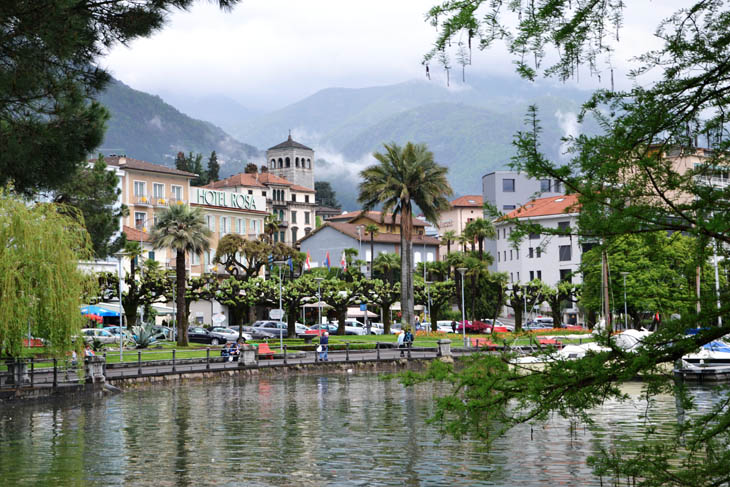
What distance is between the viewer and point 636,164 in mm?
8320

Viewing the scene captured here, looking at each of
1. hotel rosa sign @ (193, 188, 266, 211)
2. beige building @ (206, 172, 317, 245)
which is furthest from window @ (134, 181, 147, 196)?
beige building @ (206, 172, 317, 245)

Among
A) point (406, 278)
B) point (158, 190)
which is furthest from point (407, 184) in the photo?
point (158, 190)

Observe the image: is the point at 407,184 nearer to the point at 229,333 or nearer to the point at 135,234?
the point at 229,333

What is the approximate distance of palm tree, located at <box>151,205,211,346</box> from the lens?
60125 millimetres

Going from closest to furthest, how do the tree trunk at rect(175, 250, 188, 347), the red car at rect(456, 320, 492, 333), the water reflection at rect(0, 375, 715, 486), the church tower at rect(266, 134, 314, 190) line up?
the water reflection at rect(0, 375, 715, 486) → the tree trunk at rect(175, 250, 188, 347) → the red car at rect(456, 320, 492, 333) → the church tower at rect(266, 134, 314, 190)

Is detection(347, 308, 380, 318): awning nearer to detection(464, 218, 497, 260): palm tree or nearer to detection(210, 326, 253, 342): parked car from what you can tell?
detection(464, 218, 497, 260): palm tree

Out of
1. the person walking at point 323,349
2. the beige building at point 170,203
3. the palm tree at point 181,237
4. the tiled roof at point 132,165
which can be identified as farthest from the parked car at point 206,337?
the tiled roof at point 132,165

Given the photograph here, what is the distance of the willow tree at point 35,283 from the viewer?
103ft

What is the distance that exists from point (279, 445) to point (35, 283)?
14.2 meters

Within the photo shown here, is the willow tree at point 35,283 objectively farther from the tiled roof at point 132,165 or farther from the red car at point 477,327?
the tiled roof at point 132,165

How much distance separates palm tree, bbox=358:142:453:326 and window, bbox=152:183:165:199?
42280 mm

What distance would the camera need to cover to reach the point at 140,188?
104 metres

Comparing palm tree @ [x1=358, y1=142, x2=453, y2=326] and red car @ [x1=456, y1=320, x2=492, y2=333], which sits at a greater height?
palm tree @ [x1=358, y1=142, x2=453, y2=326]

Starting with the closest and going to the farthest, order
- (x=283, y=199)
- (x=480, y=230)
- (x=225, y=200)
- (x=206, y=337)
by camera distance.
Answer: (x=206, y=337) → (x=480, y=230) → (x=225, y=200) → (x=283, y=199)
